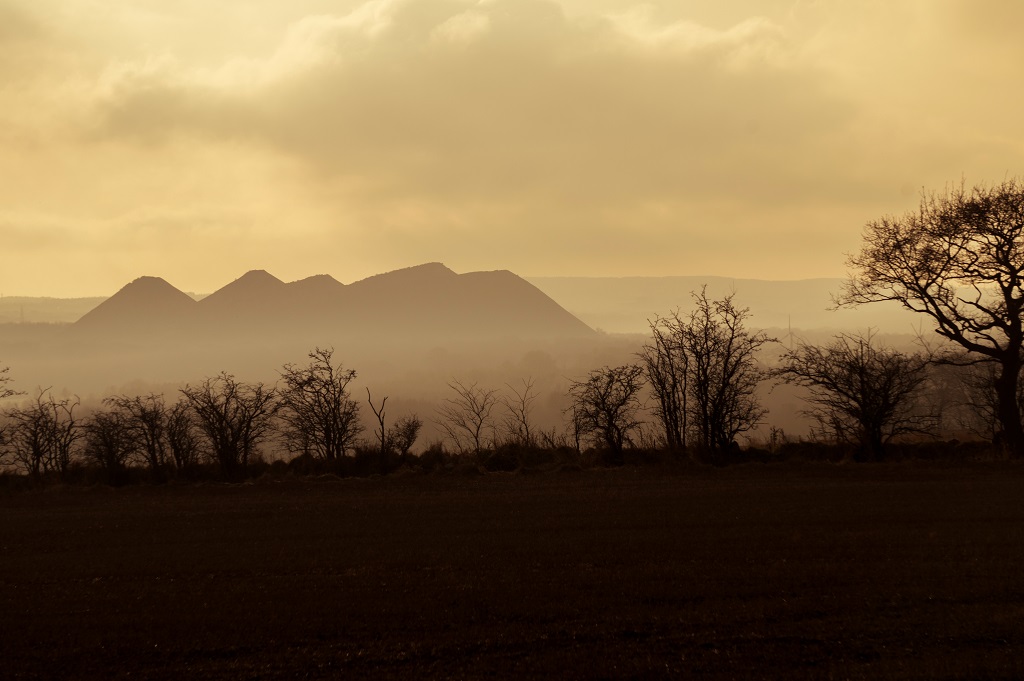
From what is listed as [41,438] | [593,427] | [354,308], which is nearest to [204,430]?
[41,438]

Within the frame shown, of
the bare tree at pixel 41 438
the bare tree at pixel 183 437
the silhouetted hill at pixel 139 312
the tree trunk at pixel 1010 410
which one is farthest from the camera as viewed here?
the silhouetted hill at pixel 139 312

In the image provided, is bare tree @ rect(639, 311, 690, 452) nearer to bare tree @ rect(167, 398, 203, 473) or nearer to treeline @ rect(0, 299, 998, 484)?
treeline @ rect(0, 299, 998, 484)

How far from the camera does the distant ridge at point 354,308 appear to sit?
162m

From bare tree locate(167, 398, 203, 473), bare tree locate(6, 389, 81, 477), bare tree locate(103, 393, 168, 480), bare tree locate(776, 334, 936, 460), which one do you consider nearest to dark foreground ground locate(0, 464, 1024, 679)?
bare tree locate(776, 334, 936, 460)

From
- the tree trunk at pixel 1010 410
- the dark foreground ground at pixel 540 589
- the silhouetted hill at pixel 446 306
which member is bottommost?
the dark foreground ground at pixel 540 589

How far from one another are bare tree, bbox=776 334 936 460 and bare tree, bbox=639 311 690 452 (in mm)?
3708

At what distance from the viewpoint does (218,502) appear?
21828 millimetres

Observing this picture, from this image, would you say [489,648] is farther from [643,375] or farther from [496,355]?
[496,355]

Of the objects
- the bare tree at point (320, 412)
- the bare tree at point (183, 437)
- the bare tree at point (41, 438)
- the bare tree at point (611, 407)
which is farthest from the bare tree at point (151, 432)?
the bare tree at point (611, 407)

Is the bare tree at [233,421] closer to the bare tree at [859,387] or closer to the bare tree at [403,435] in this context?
the bare tree at [403,435]

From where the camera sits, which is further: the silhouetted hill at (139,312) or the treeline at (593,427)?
the silhouetted hill at (139,312)

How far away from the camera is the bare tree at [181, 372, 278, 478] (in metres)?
30.3

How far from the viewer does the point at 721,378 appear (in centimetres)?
3005

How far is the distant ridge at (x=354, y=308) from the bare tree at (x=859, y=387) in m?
139
